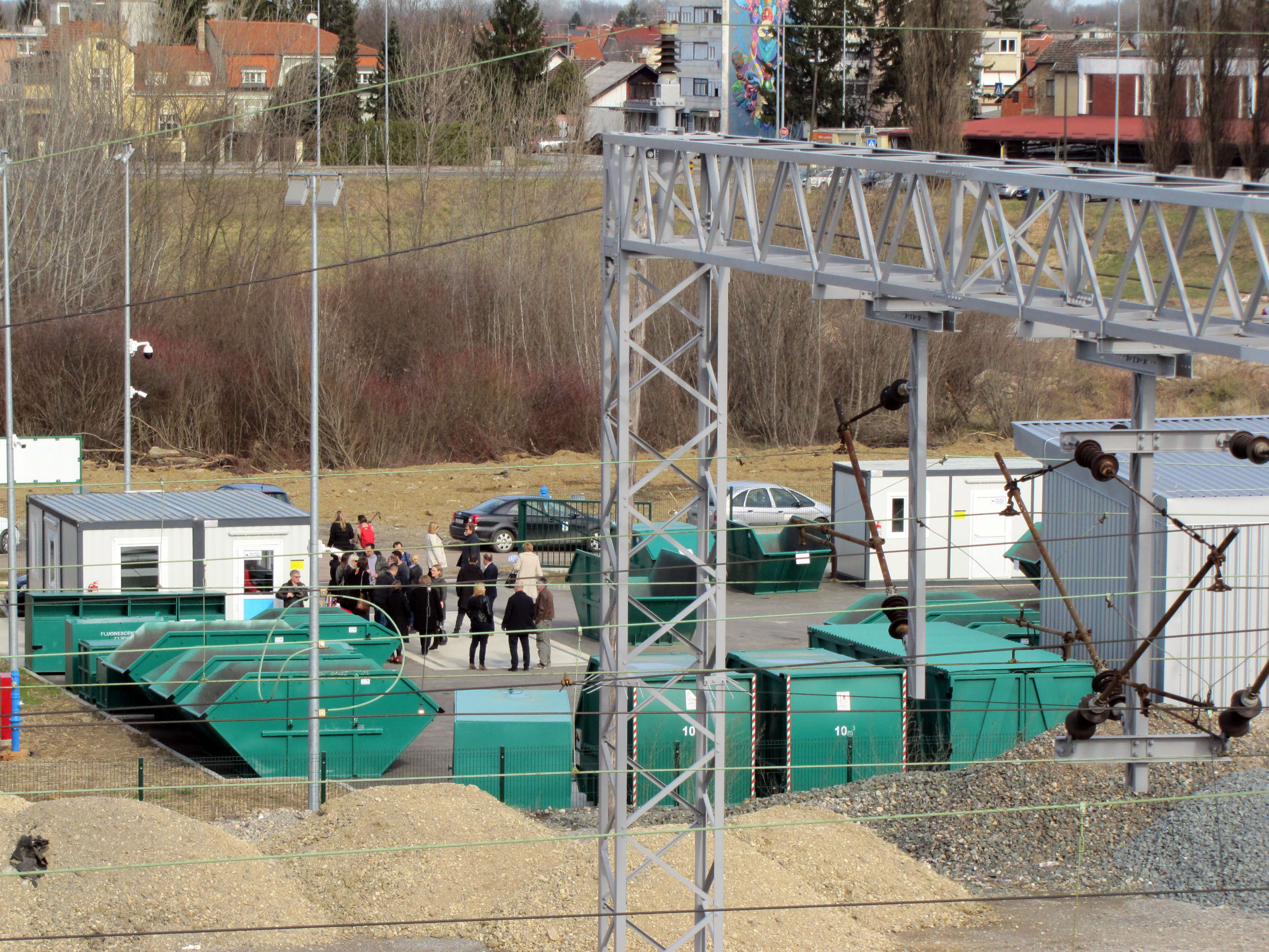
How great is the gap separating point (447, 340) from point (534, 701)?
32317mm

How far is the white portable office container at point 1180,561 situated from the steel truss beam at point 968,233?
8.17m

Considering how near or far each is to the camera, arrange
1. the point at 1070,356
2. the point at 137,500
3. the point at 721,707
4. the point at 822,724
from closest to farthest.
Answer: the point at 721,707
the point at 822,724
the point at 137,500
the point at 1070,356

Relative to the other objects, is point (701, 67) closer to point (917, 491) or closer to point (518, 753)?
point (917, 491)

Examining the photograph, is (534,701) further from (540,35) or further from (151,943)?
(540,35)

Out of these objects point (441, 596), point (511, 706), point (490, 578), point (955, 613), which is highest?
point (490, 578)

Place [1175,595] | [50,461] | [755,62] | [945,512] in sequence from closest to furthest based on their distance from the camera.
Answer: [1175,595]
[945,512]
[50,461]
[755,62]

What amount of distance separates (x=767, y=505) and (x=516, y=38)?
43.6m

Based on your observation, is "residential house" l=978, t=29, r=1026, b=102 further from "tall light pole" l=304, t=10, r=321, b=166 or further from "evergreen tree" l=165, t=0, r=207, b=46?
"evergreen tree" l=165, t=0, r=207, b=46

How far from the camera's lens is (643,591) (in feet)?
85.8

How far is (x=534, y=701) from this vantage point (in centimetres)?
1744

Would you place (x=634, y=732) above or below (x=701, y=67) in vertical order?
below

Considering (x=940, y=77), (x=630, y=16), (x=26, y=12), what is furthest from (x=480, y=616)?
(x=630, y=16)

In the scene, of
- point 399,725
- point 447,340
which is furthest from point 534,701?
point 447,340

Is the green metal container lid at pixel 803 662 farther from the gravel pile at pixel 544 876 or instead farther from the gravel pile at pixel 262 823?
the gravel pile at pixel 262 823
